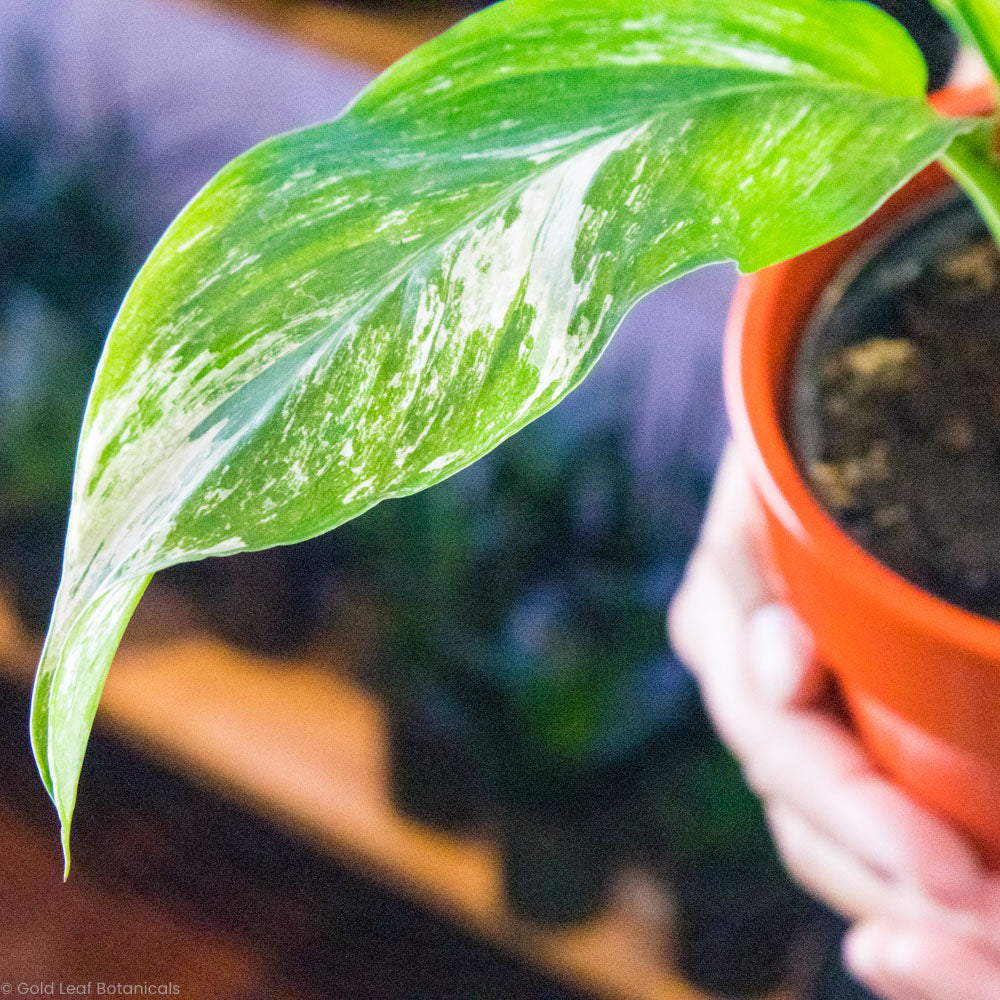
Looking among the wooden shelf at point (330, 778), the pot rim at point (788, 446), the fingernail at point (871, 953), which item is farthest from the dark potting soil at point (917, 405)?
the wooden shelf at point (330, 778)

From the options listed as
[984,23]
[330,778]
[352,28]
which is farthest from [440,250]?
[330,778]

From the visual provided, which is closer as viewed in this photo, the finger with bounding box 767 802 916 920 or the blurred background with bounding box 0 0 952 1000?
the finger with bounding box 767 802 916 920

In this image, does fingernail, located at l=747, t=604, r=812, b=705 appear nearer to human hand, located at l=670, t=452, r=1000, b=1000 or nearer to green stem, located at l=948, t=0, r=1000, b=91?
human hand, located at l=670, t=452, r=1000, b=1000

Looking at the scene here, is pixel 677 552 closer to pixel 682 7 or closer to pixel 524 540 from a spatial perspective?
pixel 524 540

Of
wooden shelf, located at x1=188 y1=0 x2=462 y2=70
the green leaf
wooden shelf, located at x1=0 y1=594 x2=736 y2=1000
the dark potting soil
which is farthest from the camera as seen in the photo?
wooden shelf, located at x1=0 y1=594 x2=736 y2=1000

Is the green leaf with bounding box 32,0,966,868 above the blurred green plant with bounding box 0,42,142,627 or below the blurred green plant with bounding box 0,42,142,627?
above

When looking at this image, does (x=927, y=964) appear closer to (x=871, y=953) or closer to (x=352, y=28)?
(x=871, y=953)

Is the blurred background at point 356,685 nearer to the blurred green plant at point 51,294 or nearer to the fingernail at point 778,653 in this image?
the blurred green plant at point 51,294

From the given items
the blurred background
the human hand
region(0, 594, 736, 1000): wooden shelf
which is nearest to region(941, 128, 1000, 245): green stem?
the human hand
